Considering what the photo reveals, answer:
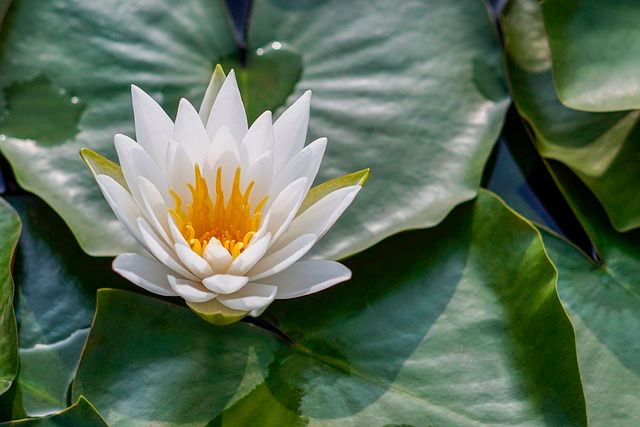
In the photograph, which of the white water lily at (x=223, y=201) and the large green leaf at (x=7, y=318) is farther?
the large green leaf at (x=7, y=318)

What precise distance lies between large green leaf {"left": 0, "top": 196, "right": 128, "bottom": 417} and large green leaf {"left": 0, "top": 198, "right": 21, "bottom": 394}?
0.33ft

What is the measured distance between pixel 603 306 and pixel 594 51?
0.69 metres

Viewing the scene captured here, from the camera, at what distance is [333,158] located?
1.78 meters

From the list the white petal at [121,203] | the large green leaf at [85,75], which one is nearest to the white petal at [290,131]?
the white petal at [121,203]

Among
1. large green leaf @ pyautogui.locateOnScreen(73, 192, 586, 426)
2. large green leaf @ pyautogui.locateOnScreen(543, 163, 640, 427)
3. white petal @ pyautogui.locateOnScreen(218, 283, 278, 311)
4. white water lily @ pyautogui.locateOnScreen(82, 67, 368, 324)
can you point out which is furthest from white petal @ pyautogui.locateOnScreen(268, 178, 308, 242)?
large green leaf @ pyautogui.locateOnScreen(543, 163, 640, 427)

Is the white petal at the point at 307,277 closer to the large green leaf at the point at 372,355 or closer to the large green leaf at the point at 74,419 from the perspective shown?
the large green leaf at the point at 372,355

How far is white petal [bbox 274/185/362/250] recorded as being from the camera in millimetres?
1340

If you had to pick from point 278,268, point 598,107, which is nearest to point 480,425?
point 278,268

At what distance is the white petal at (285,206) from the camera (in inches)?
51.5

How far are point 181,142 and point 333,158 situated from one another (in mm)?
514

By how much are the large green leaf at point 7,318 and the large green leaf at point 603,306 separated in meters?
1.32

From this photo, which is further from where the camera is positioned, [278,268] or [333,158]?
[333,158]

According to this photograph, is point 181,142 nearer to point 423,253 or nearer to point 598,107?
point 423,253

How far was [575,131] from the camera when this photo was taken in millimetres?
1868
